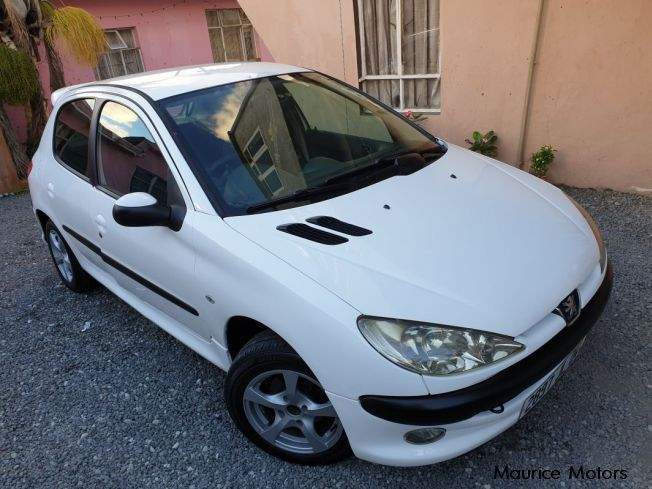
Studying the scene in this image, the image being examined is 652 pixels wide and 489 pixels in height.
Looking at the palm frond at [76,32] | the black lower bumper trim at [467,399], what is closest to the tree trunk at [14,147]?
the palm frond at [76,32]

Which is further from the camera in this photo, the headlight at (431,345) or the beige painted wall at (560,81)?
the beige painted wall at (560,81)

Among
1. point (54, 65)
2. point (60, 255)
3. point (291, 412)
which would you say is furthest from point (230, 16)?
point (291, 412)

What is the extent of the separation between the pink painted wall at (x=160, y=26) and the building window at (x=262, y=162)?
8031 mm

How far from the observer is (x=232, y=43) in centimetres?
1238

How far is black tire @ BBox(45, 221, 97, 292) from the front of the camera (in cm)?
370

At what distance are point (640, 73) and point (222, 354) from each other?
4.15m

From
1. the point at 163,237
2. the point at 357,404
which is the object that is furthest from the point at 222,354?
the point at 357,404

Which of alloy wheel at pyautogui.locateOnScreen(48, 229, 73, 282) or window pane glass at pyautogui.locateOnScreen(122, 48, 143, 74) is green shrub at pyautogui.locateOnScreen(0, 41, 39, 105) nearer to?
alloy wheel at pyautogui.locateOnScreen(48, 229, 73, 282)

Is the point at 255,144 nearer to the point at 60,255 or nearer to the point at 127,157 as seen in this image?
the point at 127,157

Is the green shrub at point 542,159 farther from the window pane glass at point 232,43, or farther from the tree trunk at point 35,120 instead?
the window pane glass at point 232,43

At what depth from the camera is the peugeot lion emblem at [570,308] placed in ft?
6.32

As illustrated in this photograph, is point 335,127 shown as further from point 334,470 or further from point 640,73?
point 640,73

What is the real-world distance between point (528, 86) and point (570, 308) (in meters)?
3.35

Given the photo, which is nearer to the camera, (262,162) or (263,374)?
(263,374)
